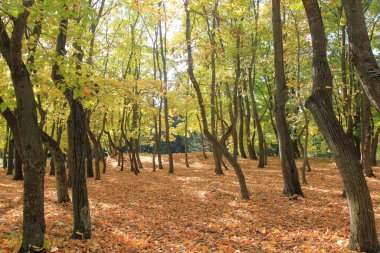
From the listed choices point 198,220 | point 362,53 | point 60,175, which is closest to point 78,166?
point 60,175

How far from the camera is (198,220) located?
27.1 ft

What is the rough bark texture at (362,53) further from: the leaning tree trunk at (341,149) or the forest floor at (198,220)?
the forest floor at (198,220)

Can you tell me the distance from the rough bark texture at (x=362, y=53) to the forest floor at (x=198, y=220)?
321cm

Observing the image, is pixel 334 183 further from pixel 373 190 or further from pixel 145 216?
pixel 145 216

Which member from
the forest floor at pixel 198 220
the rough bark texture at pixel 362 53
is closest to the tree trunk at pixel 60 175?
the forest floor at pixel 198 220

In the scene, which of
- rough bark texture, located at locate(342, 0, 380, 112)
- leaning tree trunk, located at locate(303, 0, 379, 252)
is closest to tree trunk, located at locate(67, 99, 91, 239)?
leaning tree trunk, located at locate(303, 0, 379, 252)

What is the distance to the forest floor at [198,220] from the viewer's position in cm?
605

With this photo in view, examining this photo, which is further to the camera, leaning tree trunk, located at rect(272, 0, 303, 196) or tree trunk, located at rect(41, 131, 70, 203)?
leaning tree trunk, located at rect(272, 0, 303, 196)

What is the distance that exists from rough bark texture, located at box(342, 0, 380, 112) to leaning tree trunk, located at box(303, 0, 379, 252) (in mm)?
1029

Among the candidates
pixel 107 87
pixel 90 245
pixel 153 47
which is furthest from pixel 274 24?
pixel 153 47

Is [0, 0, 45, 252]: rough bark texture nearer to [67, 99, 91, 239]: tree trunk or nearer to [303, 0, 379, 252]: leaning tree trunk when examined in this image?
[67, 99, 91, 239]: tree trunk

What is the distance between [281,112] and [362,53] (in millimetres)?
6202

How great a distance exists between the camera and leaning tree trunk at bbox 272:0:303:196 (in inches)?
383

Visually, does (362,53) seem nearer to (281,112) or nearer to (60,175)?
(281,112)
